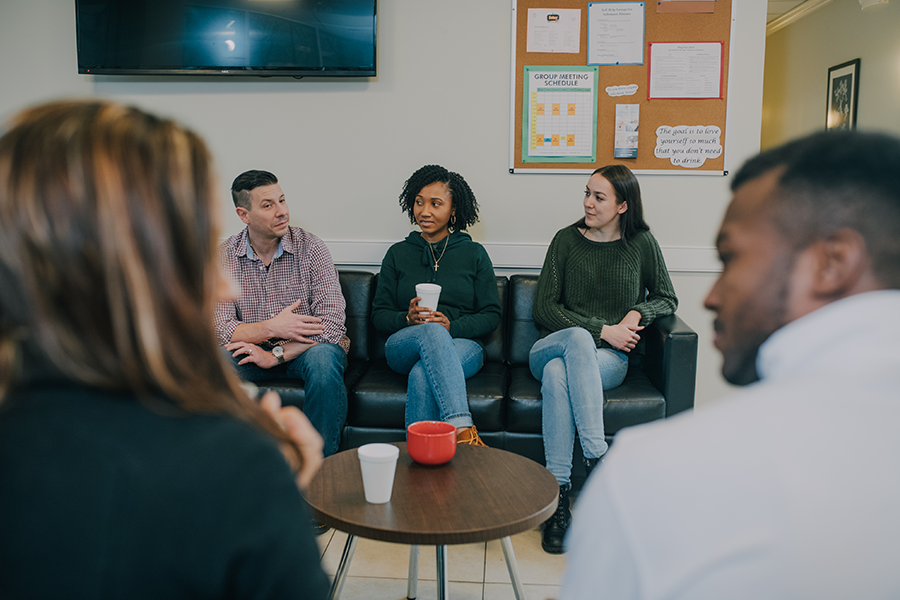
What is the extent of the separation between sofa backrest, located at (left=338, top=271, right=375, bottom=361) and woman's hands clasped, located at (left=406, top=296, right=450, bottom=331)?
11.2 inches

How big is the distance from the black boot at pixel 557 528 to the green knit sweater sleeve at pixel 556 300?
0.66 meters

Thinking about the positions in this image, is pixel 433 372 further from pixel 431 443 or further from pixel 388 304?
pixel 431 443

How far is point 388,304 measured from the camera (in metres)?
2.75

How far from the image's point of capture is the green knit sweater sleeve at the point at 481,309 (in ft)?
8.60

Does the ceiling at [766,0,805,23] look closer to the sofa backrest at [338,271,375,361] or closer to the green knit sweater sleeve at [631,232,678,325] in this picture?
the green knit sweater sleeve at [631,232,678,325]

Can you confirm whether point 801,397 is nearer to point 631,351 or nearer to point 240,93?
point 631,351

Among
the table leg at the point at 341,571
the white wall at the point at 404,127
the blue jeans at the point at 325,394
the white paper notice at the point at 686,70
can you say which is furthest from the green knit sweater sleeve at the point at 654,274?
the table leg at the point at 341,571

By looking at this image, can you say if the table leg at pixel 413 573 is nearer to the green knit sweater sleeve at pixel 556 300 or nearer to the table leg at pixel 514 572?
the table leg at pixel 514 572

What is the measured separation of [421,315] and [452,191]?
618 mm

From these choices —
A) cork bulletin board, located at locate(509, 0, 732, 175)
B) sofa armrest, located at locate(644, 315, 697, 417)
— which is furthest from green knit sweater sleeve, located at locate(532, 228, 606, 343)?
cork bulletin board, located at locate(509, 0, 732, 175)

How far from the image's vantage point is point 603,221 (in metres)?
2.59

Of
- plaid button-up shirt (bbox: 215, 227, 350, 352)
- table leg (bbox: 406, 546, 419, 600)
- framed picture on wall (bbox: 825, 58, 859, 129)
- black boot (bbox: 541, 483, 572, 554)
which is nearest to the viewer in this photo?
table leg (bbox: 406, 546, 419, 600)

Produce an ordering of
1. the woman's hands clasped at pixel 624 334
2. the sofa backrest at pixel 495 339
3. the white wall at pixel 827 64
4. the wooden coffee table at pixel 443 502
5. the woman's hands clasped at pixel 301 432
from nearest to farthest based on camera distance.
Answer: the woman's hands clasped at pixel 301 432 → the wooden coffee table at pixel 443 502 → the woman's hands clasped at pixel 624 334 → the sofa backrest at pixel 495 339 → the white wall at pixel 827 64

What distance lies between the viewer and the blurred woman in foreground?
18.8 inches
